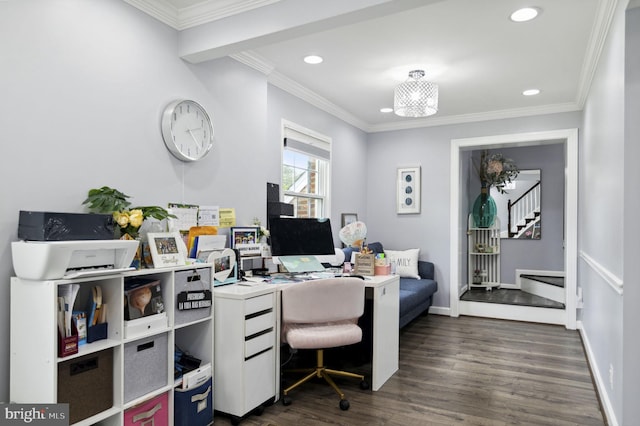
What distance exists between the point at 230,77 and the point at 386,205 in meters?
3.19

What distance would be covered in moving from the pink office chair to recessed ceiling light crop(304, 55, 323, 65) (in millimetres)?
1879

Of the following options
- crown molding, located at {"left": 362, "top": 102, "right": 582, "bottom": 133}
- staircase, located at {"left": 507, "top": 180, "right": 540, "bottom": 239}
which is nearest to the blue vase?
staircase, located at {"left": 507, "top": 180, "right": 540, "bottom": 239}

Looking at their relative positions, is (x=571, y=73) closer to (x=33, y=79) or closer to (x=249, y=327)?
(x=249, y=327)

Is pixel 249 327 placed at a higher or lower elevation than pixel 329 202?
lower

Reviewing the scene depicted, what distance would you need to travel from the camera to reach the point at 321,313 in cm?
283

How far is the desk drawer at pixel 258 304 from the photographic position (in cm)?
256

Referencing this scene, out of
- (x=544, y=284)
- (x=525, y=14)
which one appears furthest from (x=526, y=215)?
(x=525, y=14)

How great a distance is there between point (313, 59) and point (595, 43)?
2099 mm

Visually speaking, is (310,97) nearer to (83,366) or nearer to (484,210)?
(83,366)

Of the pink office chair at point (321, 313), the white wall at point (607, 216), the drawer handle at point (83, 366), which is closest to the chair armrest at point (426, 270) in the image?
the white wall at point (607, 216)

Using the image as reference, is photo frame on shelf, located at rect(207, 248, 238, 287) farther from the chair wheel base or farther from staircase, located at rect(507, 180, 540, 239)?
staircase, located at rect(507, 180, 540, 239)

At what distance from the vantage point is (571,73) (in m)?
3.87

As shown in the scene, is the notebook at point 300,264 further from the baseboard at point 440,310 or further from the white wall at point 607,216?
the baseboard at point 440,310

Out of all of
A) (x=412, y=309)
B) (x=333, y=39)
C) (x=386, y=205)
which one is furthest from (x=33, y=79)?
(x=386, y=205)
